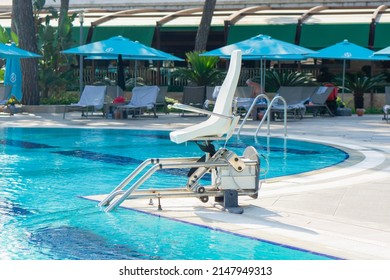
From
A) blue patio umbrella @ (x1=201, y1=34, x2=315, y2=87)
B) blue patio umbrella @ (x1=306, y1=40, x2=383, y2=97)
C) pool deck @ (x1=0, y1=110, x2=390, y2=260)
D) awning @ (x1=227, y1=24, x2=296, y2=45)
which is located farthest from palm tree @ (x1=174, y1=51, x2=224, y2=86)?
pool deck @ (x1=0, y1=110, x2=390, y2=260)

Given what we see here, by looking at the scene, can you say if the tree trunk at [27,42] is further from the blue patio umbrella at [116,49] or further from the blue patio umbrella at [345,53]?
the blue patio umbrella at [345,53]

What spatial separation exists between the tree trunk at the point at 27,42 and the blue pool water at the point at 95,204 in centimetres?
929

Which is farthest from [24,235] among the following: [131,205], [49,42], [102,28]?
[102,28]

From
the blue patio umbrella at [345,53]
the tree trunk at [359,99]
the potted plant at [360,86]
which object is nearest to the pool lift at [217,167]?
the blue patio umbrella at [345,53]

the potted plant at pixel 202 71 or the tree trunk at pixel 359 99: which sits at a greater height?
the potted plant at pixel 202 71

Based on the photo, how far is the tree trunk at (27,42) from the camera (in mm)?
29391

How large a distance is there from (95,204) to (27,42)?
2013 centimetres

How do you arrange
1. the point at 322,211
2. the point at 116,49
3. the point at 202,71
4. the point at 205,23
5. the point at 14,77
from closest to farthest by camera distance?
the point at 322,211, the point at 116,49, the point at 14,77, the point at 202,71, the point at 205,23

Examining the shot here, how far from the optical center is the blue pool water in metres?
8.38

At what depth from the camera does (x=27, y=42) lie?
29953 mm

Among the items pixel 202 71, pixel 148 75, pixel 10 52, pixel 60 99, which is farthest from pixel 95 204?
pixel 148 75

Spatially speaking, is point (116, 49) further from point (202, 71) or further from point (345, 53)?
point (345, 53)

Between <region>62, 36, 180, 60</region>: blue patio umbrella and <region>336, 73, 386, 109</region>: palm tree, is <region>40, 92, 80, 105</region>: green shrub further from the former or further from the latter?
Result: <region>336, 73, 386, 109</region>: palm tree

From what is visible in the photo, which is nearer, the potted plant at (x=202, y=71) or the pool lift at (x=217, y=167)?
the pool lift at (x=217, y=167)
